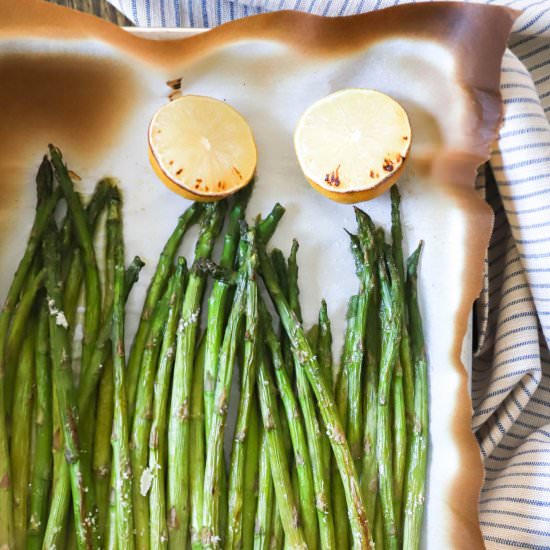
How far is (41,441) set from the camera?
1566mm

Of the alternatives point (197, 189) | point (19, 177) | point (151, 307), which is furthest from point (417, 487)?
point (19, 177)

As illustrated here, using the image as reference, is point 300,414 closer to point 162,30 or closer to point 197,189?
point 197,189

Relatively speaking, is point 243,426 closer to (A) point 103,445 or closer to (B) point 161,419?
(B) point 161,419

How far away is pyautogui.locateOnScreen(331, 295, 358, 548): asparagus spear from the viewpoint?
1602 millimetres

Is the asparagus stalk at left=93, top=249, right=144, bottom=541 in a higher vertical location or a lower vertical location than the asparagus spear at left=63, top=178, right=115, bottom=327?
lower

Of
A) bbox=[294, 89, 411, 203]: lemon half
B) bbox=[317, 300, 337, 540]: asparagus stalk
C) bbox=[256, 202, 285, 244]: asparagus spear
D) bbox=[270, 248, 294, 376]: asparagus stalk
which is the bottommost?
bbox=[317, 300, 337, 540]: asparagus stalk

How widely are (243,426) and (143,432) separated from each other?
24 cm

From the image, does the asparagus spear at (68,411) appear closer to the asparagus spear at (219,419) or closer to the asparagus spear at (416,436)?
the asparagus spear at (219,419)

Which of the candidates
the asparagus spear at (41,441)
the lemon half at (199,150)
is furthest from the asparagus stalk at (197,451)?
the lemon half at (199,150)

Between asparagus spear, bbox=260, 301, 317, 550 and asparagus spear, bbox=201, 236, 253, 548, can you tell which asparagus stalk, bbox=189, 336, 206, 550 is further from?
asparagus spear, bbox=260, 301, 317, 550

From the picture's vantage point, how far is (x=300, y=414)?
1621 mm

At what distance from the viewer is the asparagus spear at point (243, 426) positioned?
1553 millimetres

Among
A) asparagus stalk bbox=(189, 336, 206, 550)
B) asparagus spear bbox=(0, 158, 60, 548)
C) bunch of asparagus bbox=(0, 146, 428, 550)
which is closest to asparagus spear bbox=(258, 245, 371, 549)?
bunch of asparagus bbox=(0, 146, 428, 550)

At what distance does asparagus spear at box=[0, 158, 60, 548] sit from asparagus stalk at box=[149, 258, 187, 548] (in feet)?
1.04
